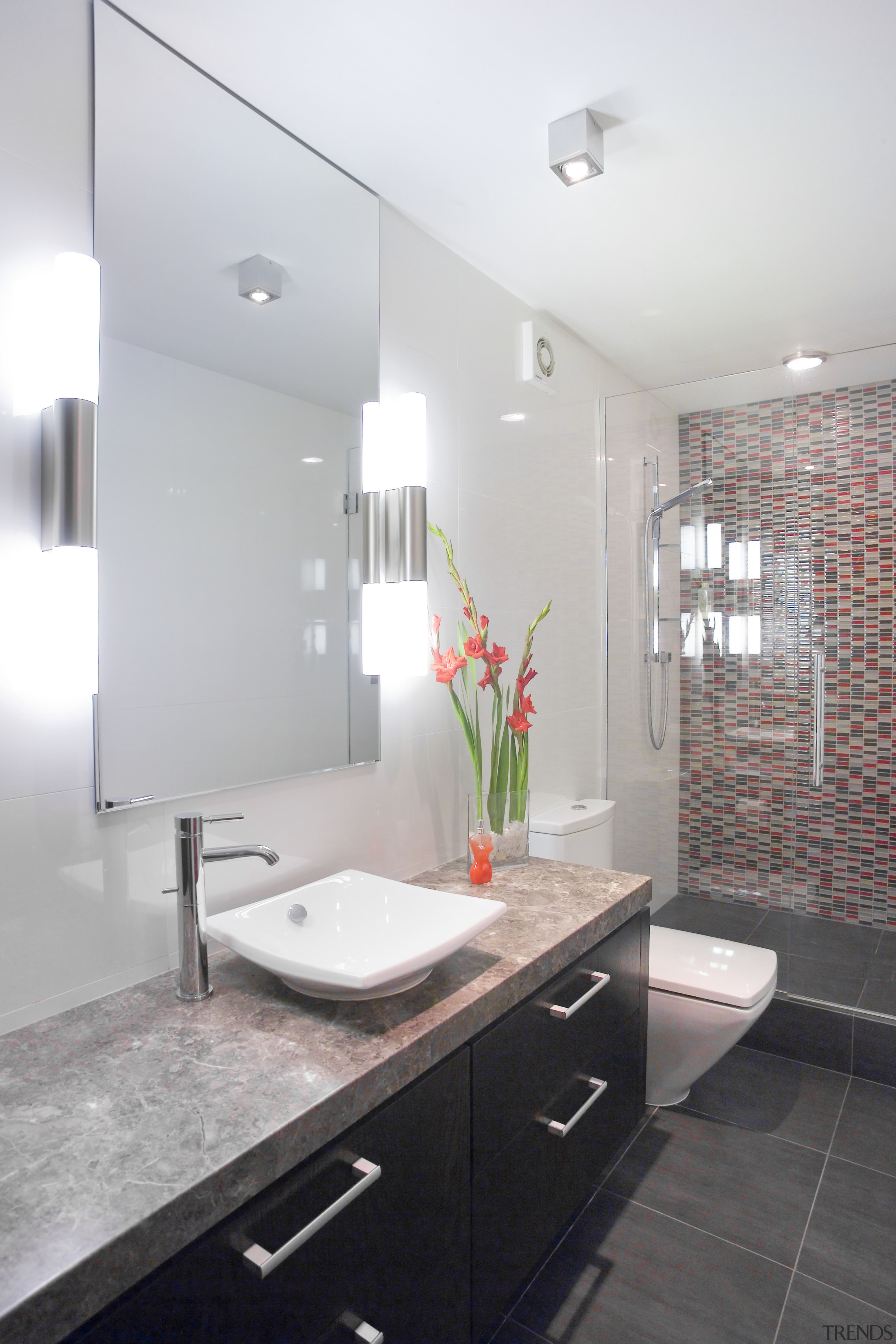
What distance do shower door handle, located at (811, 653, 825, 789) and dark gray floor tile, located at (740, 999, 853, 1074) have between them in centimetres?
74

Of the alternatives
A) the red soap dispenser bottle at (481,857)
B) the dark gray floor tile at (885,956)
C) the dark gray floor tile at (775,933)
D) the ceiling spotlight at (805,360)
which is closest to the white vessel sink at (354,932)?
the red soap dispenser bottle at (481,857)

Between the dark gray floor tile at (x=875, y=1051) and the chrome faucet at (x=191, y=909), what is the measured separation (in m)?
2.17

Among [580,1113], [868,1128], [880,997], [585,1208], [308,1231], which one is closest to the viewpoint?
[308,1231]

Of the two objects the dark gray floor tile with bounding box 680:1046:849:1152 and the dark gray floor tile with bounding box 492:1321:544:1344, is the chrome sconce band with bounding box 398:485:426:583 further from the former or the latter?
the dark gray floor tile with bounding box 680:1046:849:1152

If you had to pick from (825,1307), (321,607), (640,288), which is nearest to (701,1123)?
(825,1307)

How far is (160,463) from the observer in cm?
140

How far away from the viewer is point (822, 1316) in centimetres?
156

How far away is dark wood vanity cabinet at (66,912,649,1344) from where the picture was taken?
86 centimetres

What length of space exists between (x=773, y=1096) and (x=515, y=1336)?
119 centimetres

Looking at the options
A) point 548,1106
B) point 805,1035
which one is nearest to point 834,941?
point 805,1035

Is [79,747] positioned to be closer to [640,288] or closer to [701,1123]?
[701,1123]

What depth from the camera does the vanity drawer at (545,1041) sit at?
1.31 m

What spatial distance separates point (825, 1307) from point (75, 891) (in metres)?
1.67

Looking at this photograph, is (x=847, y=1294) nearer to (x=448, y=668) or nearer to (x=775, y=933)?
(x=775, y=933)
